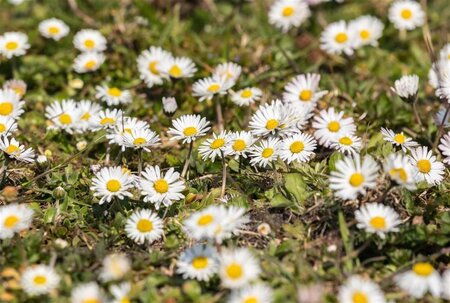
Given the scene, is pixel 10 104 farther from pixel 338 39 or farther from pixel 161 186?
pixel 338 39

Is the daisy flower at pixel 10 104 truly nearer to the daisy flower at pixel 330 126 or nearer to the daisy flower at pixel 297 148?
the daisy flower at pixel 297 148

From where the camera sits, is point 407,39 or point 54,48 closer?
point 54,48

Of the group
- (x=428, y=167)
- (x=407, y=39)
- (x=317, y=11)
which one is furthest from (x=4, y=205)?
(x=407, y=39)

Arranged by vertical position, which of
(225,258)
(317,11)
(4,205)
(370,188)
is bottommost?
(225,258)

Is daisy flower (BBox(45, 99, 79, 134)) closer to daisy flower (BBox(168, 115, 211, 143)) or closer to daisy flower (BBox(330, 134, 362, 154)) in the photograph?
daisy flower (BBox(168, 115, 211, 143))

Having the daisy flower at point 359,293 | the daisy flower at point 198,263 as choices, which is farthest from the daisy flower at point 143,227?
the daisy flower at point 359,293

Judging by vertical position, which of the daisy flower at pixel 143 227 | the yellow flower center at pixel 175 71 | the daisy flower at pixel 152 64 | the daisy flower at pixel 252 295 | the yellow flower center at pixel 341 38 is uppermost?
the yellow flower center at pixel 341 38

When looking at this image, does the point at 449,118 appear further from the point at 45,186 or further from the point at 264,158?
the point at 45,186
